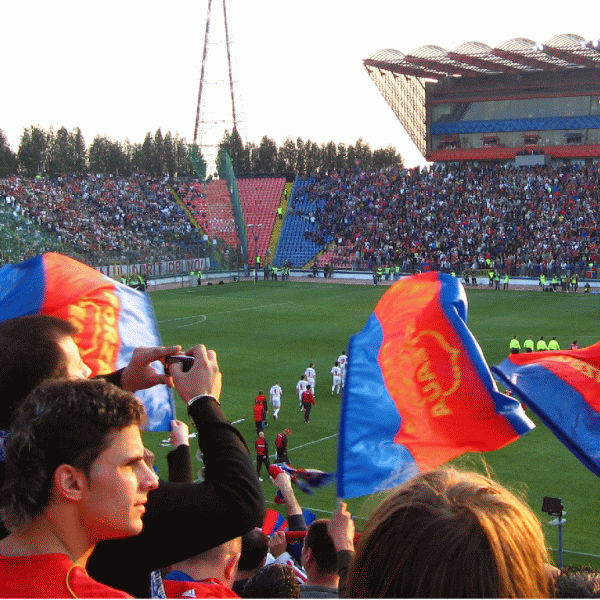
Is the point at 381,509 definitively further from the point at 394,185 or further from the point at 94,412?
the point at 394,185

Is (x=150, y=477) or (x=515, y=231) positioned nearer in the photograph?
(x=150, y=477)

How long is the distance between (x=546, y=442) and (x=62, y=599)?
1739cm

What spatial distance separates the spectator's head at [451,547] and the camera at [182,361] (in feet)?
3.57

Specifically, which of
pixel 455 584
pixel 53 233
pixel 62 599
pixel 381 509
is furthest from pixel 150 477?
pixel 53 233

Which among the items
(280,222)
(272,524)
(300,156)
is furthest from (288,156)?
(272,524)

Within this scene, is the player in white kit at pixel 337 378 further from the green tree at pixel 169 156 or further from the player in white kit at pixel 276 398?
the green tree at pixel 169 156

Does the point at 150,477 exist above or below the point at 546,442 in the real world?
above

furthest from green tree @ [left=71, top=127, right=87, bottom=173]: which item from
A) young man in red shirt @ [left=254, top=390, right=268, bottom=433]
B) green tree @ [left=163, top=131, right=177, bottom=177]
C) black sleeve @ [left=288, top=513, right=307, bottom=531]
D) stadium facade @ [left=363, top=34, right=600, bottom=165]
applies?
black sleeve @ [left=288, top=513, right=307, bottom=531]

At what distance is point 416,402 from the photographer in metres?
7.08

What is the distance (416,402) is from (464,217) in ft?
169

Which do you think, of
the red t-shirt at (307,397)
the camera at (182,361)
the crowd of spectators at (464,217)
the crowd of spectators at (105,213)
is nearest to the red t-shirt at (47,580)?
the camera at (182,361)

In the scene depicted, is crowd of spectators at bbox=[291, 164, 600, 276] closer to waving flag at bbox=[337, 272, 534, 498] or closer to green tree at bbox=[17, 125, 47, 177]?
green tree at bbox=[17, 125, 47, 177]

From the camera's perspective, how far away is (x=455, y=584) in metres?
1.87

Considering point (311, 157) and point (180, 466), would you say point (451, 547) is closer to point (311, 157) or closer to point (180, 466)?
point (180, 466)
